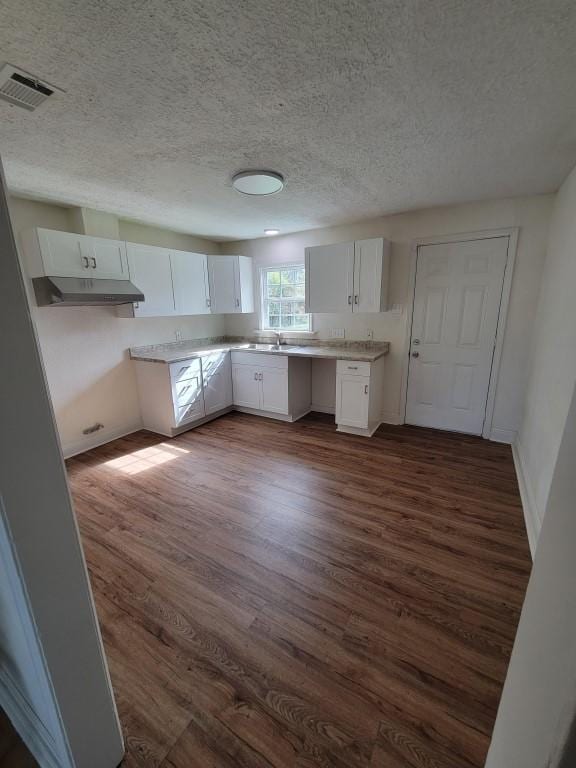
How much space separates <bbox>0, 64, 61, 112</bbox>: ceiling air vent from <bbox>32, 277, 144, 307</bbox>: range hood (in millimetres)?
1403

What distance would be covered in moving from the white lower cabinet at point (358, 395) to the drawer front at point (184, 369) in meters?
1.72

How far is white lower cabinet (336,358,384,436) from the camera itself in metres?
3.57

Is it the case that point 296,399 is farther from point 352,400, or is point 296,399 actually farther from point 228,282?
point 228,282

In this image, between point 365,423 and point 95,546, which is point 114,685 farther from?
point 365,423

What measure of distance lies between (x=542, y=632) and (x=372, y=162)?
2583 millimetres

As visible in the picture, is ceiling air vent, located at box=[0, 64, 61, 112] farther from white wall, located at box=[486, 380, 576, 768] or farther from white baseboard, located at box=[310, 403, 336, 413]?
white baseboard, located at box=[310, 403, 336, 413]

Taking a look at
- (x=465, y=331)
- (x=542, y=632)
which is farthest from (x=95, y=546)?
(x=465, y=331)

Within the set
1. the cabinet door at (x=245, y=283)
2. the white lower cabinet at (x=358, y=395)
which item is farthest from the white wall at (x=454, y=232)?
the cabinet door at (x=245, y=283)

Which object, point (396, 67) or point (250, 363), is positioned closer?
point (396, 67)

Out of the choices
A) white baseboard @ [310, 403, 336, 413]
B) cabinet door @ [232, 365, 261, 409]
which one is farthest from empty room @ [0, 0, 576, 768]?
white baseboard @ [310, 403, 336, 413]

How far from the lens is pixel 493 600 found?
1.67m

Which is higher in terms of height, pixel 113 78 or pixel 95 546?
pixel 113 78

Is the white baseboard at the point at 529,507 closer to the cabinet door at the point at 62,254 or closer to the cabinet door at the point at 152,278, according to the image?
the cabinet door at the point at 152,278

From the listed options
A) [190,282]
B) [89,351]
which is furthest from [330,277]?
[89,351]
